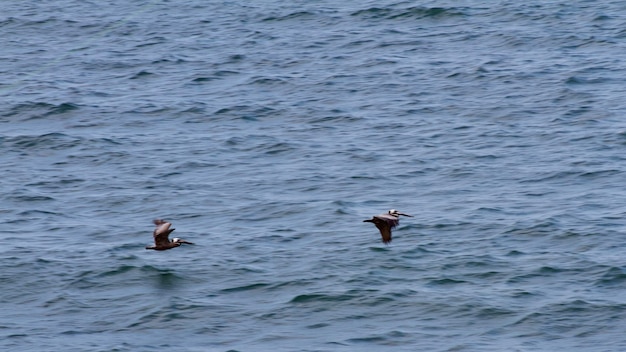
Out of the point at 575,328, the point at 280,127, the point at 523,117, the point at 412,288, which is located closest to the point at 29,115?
the point at 280,127

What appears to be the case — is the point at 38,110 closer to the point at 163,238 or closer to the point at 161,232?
the point at 163,238

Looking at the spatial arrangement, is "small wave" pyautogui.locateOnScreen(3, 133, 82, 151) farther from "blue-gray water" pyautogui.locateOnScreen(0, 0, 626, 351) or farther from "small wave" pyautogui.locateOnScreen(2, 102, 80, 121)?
"small wave" pyautogui.locateOnScreen(2, 102, 80, 121)

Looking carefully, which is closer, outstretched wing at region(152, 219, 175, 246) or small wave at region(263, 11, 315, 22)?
outstretched wing at region(152, 219, 175, 246)

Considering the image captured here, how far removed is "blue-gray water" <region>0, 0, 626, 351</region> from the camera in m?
29.9

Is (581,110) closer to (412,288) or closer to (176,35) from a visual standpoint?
(412,288)

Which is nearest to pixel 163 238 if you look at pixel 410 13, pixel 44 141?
pixel 44 141

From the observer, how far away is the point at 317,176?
37500 millimetres

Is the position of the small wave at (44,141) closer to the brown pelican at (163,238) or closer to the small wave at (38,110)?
the small wave at (38,110)

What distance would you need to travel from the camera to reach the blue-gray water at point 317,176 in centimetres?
2994

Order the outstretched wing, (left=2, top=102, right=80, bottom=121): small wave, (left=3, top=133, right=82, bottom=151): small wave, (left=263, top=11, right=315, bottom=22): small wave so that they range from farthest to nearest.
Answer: (left=263, top=11, right=315, bottom=22): small wave
(left=2, top=102, right=80, bottom=121): small wave
(left=3, top=133, right=82, bottom=151): small wave
the outstretched wing

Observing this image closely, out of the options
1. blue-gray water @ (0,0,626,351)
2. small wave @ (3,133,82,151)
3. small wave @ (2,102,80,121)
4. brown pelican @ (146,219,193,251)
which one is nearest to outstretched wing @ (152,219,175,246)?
brown pelican @ (146,219,193,251)

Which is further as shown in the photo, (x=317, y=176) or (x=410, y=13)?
(x=410, y=13)

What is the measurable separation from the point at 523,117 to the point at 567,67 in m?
4.65

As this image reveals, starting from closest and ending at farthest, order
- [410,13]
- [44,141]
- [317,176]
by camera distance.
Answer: [317,176] < [44,141] < [410,13]
